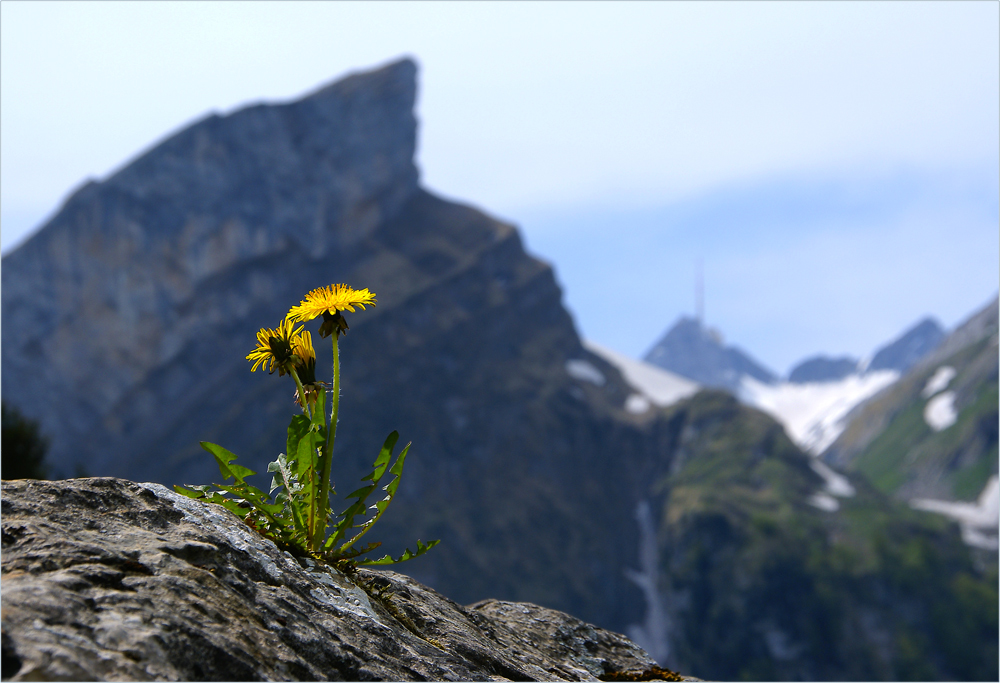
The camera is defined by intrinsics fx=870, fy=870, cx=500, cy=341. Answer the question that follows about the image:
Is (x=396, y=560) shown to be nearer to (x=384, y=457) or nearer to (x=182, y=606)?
(x=384, y=457)

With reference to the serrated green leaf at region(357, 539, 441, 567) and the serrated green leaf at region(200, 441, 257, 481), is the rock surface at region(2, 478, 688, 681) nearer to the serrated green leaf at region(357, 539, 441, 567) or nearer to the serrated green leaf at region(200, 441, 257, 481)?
the serrated green leaf at region(357, 539, 441, 567)

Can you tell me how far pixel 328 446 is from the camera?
6598mm

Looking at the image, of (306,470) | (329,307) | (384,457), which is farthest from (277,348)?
(384,457)

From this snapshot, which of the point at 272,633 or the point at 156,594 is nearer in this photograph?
the point at 156,594

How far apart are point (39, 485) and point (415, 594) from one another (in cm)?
346

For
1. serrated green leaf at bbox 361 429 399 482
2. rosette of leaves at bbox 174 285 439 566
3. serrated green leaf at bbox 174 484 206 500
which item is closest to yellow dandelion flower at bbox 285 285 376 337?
rosette of leaves at bbox 174 285 439 566

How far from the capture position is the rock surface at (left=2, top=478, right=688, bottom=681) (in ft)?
15.3

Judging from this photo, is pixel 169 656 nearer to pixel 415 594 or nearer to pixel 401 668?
pixel 401 668

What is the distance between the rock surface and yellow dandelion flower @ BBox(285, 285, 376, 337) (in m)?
1.62

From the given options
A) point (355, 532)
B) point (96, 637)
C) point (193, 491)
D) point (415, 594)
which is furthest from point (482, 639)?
point (96, 637)

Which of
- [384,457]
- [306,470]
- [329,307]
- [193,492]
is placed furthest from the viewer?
[193,492]

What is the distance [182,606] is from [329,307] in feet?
7.97

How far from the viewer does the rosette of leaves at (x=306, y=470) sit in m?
6.61

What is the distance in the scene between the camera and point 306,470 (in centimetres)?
657
